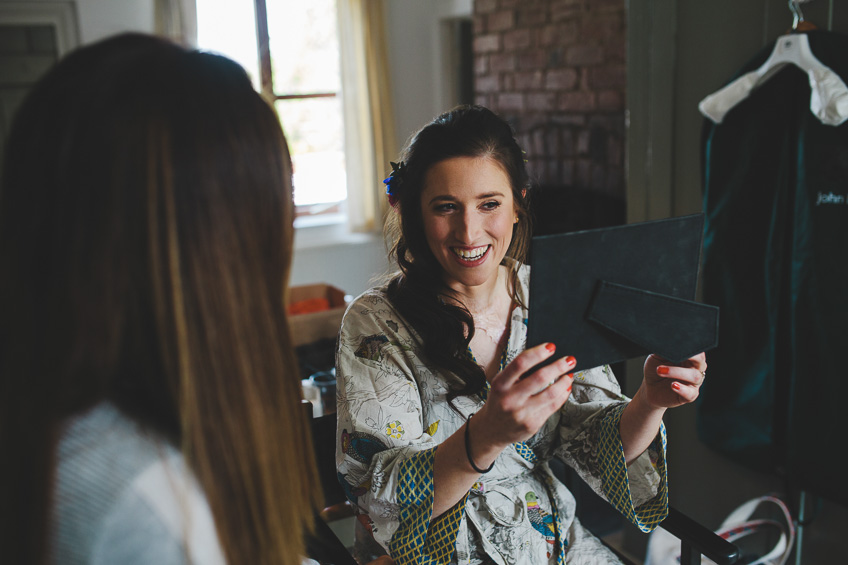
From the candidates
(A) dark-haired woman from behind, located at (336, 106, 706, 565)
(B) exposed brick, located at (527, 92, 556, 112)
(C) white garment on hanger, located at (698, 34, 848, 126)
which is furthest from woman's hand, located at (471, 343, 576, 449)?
(B) exposed brick, located at (527, 92, 556, 112)

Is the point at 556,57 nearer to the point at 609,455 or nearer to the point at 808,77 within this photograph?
the point at 808,77

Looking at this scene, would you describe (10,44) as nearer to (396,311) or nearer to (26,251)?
(396,311)

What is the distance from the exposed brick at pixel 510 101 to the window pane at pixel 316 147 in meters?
1.27

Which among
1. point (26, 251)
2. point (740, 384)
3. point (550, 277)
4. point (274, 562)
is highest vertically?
point (26, 251)

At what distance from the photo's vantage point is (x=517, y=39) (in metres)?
3.83

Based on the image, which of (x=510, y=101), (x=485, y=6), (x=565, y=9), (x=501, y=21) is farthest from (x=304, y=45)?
(x=565, y=9)

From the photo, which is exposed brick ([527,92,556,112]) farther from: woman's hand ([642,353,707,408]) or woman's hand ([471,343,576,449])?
woman's hand ([471,343,576,449])

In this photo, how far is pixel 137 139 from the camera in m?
0.58

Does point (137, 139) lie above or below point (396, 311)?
above

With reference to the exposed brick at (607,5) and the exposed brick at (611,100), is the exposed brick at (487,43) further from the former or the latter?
the exposed brick at (611,100)

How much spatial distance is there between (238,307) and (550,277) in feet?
1.48

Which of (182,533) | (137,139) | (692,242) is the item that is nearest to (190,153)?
(137,139)

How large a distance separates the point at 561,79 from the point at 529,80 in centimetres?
27

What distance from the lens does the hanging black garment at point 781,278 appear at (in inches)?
63.0
